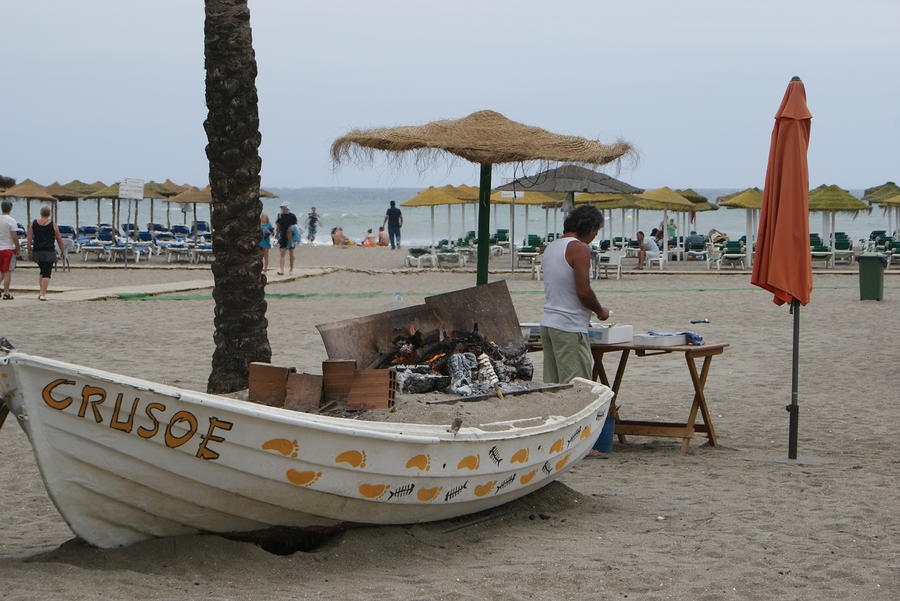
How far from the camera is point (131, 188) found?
26.0 meters

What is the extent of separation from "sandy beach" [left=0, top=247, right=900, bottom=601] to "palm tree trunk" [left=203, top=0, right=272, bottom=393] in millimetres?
1670

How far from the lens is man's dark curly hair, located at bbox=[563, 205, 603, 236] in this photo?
7035 millimetres

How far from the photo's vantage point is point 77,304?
17562 mm

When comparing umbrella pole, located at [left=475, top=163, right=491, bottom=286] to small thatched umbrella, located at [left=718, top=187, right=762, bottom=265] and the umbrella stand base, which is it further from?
small thatched umbrella, located at [left=718, top=187, right=762, bottom=265]

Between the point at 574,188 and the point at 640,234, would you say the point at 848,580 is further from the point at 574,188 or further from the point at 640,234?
the point at 640,234

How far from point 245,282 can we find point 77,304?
414 inches

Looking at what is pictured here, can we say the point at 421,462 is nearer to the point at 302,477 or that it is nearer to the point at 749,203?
the point at 302,477

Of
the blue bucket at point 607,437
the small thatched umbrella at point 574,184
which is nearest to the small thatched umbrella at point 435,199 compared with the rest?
the small thatched umbrella at point 574,184

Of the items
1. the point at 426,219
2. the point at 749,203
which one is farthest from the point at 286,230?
the point at 426,219

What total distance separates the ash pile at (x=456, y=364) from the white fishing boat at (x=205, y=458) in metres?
1.22

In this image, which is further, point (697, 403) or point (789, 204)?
point (697, 403)

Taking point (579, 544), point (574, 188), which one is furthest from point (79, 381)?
point (574, 188)

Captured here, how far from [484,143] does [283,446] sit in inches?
197

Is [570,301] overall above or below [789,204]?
below
